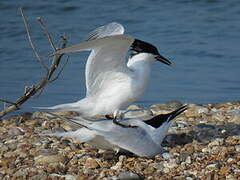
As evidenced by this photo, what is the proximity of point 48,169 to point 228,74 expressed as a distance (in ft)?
13.0

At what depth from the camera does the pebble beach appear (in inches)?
209

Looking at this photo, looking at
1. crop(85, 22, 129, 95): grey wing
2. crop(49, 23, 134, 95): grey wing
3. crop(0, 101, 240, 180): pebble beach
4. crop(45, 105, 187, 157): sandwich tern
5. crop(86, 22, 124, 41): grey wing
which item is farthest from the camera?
crop(86, 22, 124, 41): grey wing

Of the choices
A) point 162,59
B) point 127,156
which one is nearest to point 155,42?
point 162,59

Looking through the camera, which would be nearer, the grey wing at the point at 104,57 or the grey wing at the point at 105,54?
the grey wing at the point at 105,54

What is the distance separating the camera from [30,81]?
8.81m

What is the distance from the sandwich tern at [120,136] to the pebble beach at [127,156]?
3.0 inches

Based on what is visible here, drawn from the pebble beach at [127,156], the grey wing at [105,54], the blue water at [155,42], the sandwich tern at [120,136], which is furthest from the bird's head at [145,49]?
the blue water at [155,42]

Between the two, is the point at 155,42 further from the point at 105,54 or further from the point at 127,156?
the point at 127,156

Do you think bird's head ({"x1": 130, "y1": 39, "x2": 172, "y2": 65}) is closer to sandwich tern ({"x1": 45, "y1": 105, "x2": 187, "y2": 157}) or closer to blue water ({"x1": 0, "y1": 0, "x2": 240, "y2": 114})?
sandwich tern ({"x1": 45, "y1": 105, "x2": 187, "y2": 157})

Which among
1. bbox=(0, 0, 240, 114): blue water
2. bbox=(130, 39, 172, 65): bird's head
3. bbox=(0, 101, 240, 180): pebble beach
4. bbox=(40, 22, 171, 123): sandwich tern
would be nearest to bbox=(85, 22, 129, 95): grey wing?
bbox=(40, 22, 171, 123): sandwich tern

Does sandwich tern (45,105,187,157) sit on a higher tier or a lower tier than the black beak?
lower

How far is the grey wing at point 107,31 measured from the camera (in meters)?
6.09

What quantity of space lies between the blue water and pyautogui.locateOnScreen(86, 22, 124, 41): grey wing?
81.2 inches

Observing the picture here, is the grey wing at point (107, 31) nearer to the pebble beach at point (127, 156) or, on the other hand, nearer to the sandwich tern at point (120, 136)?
the sandwich tern at point (120, 136)
